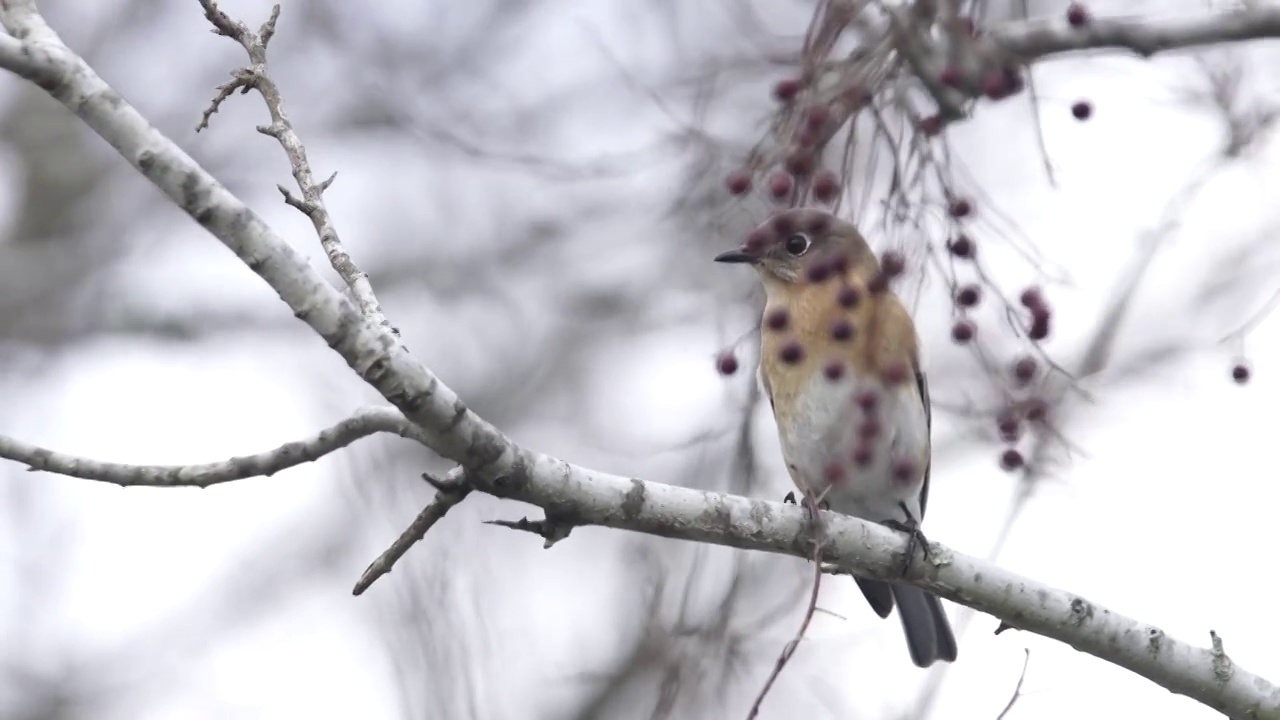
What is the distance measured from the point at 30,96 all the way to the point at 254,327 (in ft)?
8.50

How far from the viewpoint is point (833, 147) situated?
4.12 m

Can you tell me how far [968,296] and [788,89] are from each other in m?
0.82

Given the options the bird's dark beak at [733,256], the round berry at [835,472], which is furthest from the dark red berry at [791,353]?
the bird's dark beak at [733,256]

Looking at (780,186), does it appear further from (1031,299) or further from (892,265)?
(1031,299)

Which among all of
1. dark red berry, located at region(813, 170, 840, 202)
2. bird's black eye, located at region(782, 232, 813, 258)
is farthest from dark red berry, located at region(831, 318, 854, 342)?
bird's black eye, located at region(782, 232, 813, 258)

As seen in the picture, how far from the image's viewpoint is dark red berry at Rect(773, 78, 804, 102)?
3514 mm

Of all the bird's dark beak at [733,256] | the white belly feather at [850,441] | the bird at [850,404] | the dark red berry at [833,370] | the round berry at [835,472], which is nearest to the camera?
the dark red berry at [833,370]

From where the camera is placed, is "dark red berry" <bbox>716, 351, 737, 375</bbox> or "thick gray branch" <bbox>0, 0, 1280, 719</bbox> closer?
"thick gray branch" <bbox>0, 0, 1280, 719</bbox>

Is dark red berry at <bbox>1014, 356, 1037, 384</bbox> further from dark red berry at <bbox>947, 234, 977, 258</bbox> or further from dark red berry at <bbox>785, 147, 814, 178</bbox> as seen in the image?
dark red berry at <bbox>785, 147, 814, 178</bbox>

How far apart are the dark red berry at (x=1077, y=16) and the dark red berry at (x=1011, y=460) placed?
1.35 m

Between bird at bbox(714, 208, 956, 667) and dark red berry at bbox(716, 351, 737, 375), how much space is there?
0.69 m

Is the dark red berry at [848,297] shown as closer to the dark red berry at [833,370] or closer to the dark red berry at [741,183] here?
the dark red berry at [833,370]

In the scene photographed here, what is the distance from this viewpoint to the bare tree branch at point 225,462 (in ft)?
11.6

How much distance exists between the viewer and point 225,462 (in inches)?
140
